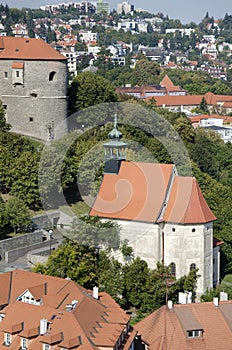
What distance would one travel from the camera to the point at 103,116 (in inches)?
3103

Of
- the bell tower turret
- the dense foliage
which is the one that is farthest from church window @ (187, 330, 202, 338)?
the bell tower turret

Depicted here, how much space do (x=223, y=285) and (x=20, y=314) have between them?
66.8 feet

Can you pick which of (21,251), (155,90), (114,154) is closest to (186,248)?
(114,154)

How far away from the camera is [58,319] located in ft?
115

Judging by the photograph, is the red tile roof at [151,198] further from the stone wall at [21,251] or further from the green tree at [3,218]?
the green tree at [3,218]

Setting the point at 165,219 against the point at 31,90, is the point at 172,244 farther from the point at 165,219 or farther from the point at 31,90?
the point at 31,90

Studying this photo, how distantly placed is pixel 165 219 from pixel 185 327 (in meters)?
13.1

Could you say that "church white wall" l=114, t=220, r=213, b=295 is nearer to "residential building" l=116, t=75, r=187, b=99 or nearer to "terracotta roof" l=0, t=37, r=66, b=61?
"terracotta roof" l=0, t=37, r=66, b=61

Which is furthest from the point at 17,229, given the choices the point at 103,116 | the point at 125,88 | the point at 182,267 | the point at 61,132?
the point at 125,88

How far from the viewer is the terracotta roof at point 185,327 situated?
3795 centimetres

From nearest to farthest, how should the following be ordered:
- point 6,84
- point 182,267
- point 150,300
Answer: point 150,300 → point 182,267 → point 6,84

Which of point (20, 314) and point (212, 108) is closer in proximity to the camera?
point (20, 314)

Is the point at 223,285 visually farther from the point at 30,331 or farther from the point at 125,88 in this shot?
the point at 125,88

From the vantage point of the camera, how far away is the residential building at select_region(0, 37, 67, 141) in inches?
2864
